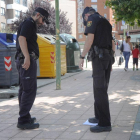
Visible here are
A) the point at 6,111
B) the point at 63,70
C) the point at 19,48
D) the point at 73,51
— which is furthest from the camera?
the point at 73,51

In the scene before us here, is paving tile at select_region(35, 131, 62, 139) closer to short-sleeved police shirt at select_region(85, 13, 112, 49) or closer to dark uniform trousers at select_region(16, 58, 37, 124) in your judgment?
dark uniform trousers at select_region(16, 58, 37, 124)

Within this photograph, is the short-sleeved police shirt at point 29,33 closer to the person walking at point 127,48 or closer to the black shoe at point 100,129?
the black shoe at point 100,129

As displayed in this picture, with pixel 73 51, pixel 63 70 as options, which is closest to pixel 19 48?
pixel 63 70

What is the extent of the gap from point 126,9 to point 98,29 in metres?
8.95

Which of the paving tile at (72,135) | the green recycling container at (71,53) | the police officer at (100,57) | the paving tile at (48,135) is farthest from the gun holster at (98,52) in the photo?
the green recycling container at (71,53)

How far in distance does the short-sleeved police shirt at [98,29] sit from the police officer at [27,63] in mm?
843

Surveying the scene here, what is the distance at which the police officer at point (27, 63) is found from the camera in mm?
4797

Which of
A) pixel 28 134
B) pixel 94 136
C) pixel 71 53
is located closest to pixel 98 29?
pixel 94 136

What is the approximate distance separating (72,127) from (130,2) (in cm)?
877

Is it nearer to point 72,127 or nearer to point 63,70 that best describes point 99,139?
point 72,127

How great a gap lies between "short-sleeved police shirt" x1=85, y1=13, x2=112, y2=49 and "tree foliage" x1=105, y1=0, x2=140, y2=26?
26.7 ft

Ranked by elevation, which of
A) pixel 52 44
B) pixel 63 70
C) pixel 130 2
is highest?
pixel 130 2

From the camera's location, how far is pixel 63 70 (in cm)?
1405

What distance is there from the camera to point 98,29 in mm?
4578
